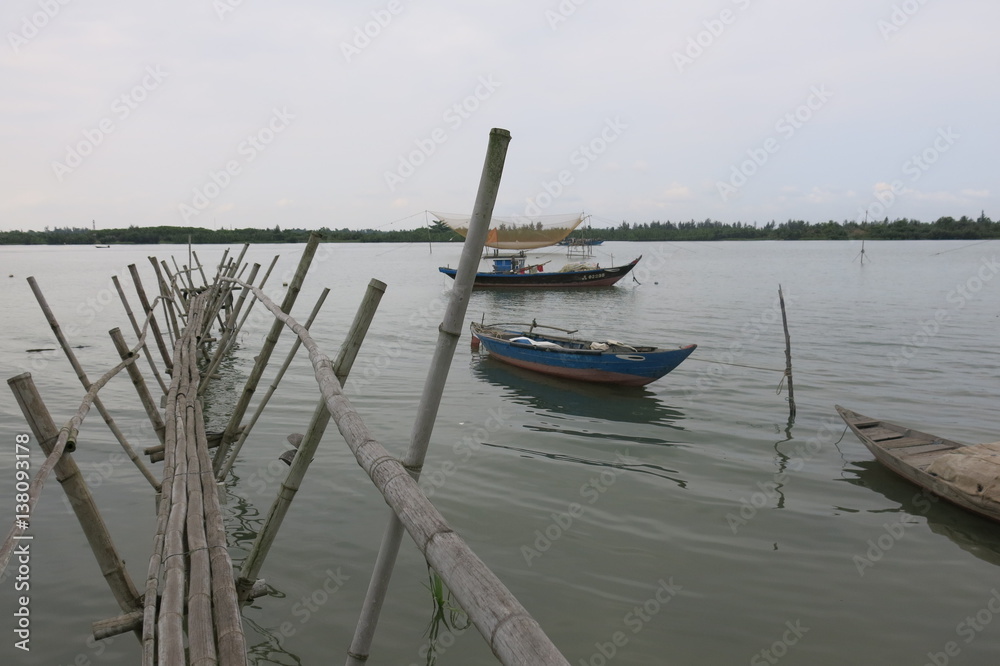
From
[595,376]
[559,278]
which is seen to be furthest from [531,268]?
[595,376]

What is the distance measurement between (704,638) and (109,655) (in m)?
4.11

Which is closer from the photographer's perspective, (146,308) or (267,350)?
(267,350)

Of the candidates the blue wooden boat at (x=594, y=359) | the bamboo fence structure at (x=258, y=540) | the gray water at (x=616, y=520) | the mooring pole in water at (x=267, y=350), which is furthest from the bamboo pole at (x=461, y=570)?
the blue wooden boat at (x=594, y=359)

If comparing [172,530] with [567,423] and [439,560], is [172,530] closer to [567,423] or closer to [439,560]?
[439,560]

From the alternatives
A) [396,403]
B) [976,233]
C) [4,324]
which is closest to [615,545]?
[396,403]

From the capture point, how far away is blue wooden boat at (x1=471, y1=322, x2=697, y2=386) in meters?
10.5

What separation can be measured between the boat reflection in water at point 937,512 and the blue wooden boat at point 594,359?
3507mm

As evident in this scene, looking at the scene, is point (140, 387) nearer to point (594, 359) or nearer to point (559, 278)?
point (594, 359)

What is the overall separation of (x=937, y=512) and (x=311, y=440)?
21.9 ft

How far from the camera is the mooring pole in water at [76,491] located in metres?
2.30

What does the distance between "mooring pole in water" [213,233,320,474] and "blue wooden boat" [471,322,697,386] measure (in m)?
7.00

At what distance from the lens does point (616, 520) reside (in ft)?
20.2

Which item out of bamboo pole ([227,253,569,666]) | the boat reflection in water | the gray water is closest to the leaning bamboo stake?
the gray water

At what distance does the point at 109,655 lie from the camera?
4.00 meters
